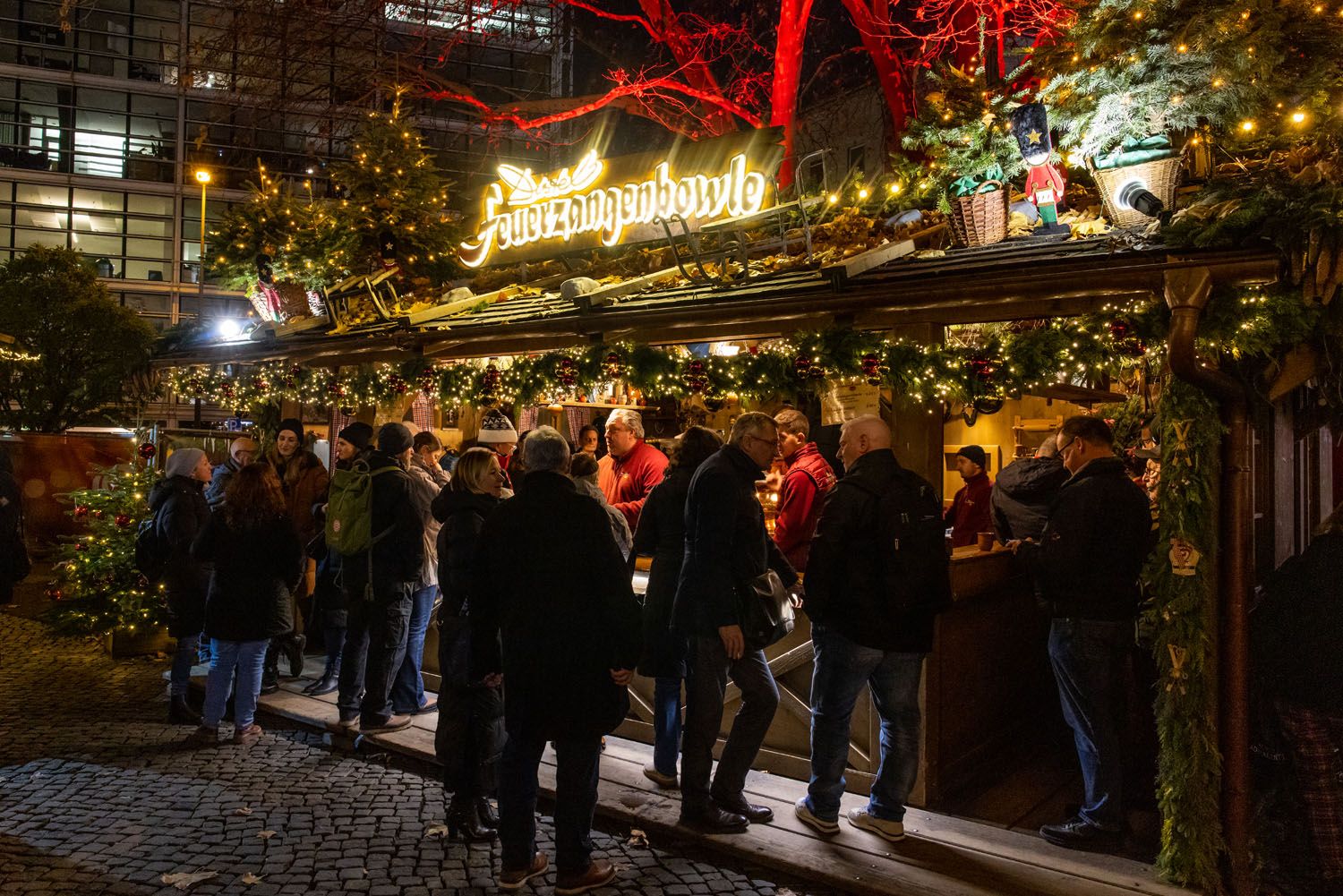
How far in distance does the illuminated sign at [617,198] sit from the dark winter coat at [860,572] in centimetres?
398

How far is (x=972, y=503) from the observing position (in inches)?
297

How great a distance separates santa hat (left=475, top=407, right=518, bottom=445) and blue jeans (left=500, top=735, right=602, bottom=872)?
11.2ft

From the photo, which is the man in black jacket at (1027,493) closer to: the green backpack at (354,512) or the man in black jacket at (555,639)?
the man in black jacket at (555,639)

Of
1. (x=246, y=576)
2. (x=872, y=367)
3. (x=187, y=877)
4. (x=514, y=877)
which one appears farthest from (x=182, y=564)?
(x=872, y=367)

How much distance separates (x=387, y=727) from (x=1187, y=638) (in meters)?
5.08

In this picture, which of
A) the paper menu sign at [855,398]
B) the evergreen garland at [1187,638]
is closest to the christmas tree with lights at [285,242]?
the paper menu sign at [855,398]

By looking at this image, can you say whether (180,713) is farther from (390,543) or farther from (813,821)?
(813,821)

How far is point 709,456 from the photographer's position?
5078 mm

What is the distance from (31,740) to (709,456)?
17.8 feet

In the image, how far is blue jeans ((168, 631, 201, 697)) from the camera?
6.83 metres

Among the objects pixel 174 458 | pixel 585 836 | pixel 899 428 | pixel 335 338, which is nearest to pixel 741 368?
pixel 899 428

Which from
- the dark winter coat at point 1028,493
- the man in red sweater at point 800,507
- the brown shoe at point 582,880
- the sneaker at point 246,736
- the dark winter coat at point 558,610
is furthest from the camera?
the sneaker at point 246,736

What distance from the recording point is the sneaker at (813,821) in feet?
15.3

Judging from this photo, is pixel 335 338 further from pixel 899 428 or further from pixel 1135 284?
pixel 1135 284
